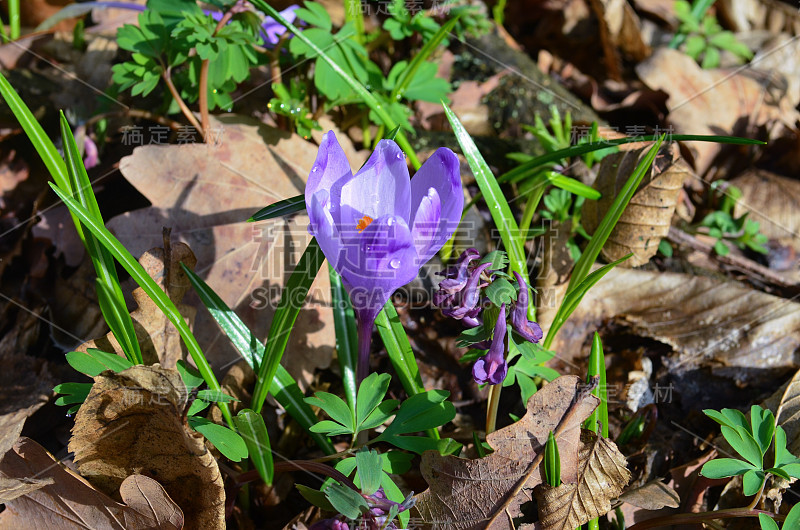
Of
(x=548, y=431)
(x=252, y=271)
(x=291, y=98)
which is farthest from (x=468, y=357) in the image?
(x=291, y=98)

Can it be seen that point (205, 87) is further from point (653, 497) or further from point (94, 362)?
point (653, 497)

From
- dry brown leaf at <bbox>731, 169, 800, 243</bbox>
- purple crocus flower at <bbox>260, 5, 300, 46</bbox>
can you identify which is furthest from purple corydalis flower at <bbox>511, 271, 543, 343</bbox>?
dry brown leaf at <bbox>731, 169, 800, 243</bbox>

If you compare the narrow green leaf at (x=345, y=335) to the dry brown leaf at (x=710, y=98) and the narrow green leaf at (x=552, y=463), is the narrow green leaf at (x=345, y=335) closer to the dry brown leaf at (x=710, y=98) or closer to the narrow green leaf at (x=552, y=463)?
the narrow green leaf at (x=552, y=463)

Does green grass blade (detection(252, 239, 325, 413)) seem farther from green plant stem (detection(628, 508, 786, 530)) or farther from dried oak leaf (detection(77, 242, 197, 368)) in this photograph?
green plant stem (detection(628, 508, 786, 530))

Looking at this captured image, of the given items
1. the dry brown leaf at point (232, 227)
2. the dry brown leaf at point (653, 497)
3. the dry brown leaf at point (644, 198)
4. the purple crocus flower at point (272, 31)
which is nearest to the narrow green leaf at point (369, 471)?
the dry brown leaf at point (232, 227)

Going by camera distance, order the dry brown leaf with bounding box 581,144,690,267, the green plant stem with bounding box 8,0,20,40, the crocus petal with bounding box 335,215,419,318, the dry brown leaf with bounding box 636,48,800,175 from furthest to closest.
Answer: the dry brown leaf with bounding box 636,48,800,175
the green plant stem with bounding box 8,0,20,40
the dry brown leaf with bounding box 581,144,690,267
the crocus petal with bounding box 335,215,419,318

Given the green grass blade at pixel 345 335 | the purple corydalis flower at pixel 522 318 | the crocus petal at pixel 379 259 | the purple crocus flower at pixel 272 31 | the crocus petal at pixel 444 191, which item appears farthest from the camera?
the purple crocus flower at pixel 272 31
